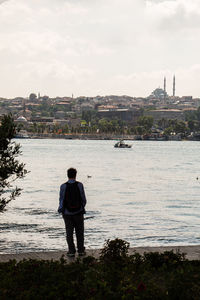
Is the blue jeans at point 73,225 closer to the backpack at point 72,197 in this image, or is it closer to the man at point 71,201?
the man at point 71,201

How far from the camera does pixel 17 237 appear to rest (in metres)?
15.4

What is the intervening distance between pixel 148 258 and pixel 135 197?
22020 millimetres

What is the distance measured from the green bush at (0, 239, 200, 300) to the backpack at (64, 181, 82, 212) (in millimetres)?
930

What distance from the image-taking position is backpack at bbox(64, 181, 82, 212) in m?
8.48

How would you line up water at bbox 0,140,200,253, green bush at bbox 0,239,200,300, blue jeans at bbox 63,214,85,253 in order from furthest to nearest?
water at bbox 0,140,200,253 < blue jeans at bbox 63,214,85,253 < green bush at bbox 0,239,200,300

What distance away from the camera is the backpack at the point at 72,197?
334 inches

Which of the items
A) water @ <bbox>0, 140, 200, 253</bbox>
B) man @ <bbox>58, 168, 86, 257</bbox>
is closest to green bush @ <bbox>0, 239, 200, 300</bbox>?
man @ <bbox>58, 168, 86, 257</bbox>

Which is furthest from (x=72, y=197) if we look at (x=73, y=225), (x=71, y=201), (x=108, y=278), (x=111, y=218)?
(x=111, y=218)

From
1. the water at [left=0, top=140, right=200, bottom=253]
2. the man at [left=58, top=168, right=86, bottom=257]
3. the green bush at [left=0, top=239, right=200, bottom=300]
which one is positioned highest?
the man at [left=58, top=168, right=86, bottom=257]

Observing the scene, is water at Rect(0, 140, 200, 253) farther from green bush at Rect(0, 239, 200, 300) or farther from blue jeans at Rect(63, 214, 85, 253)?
green bush at Rect(0, 239, 200, 300)

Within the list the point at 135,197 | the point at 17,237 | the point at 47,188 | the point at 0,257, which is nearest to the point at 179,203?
the point at 135,197

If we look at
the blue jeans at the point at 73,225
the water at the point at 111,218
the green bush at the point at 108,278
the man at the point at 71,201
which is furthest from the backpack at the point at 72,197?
the water at the point at 111,218

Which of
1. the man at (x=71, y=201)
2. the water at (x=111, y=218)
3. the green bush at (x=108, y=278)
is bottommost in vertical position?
the water at (x=111, y=218)

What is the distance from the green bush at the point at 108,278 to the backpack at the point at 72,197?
36.6 inches
